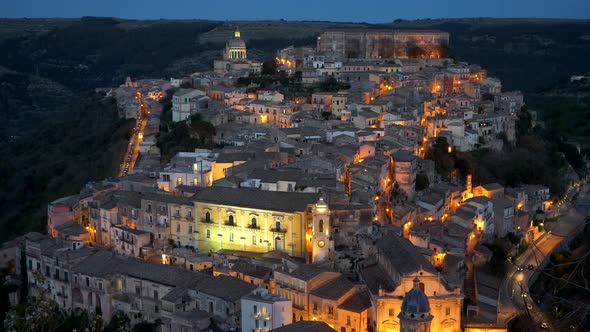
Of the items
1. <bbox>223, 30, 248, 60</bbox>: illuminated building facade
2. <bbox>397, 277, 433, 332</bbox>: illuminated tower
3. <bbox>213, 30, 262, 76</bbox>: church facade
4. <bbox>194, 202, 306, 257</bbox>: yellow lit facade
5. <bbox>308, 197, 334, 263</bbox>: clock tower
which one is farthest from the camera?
<bbox>223, 30, 248, 60</bbox>: illuminated building facade

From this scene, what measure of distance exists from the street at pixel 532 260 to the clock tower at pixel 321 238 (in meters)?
5.15

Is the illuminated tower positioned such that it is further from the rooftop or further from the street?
the rooftop

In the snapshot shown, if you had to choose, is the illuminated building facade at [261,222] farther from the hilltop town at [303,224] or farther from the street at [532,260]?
the street at [532,260]

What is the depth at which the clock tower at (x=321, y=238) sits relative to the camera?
2580 centimetres

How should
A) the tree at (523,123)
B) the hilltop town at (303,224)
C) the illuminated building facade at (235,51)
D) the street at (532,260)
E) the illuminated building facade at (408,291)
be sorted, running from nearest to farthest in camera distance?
the illuminated building facade at (408,291)
the street at (532,260)
the hilltop town at (303,224)
the tree at (523,123)
the illuminated building facade at (235,51)

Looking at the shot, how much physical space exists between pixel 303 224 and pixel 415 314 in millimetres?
6982

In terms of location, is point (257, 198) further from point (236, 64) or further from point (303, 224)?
point (236, 64)

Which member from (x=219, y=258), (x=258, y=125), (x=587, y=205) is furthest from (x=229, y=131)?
(x=587, y=205)

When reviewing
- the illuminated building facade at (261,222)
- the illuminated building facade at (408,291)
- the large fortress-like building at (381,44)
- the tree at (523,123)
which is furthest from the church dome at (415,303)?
the large fortress-like building at (381,44)

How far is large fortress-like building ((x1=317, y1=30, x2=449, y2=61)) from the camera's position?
2279 inches

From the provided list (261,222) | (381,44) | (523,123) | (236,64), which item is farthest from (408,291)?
(381,44)

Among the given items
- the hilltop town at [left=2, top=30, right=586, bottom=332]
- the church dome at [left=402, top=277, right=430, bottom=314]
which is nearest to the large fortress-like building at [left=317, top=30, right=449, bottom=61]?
the hilltop town at [left=2, top=30, right=586, bottom=332]

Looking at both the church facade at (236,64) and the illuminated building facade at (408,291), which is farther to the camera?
the church facade at (236,64)

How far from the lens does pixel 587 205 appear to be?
125ft
